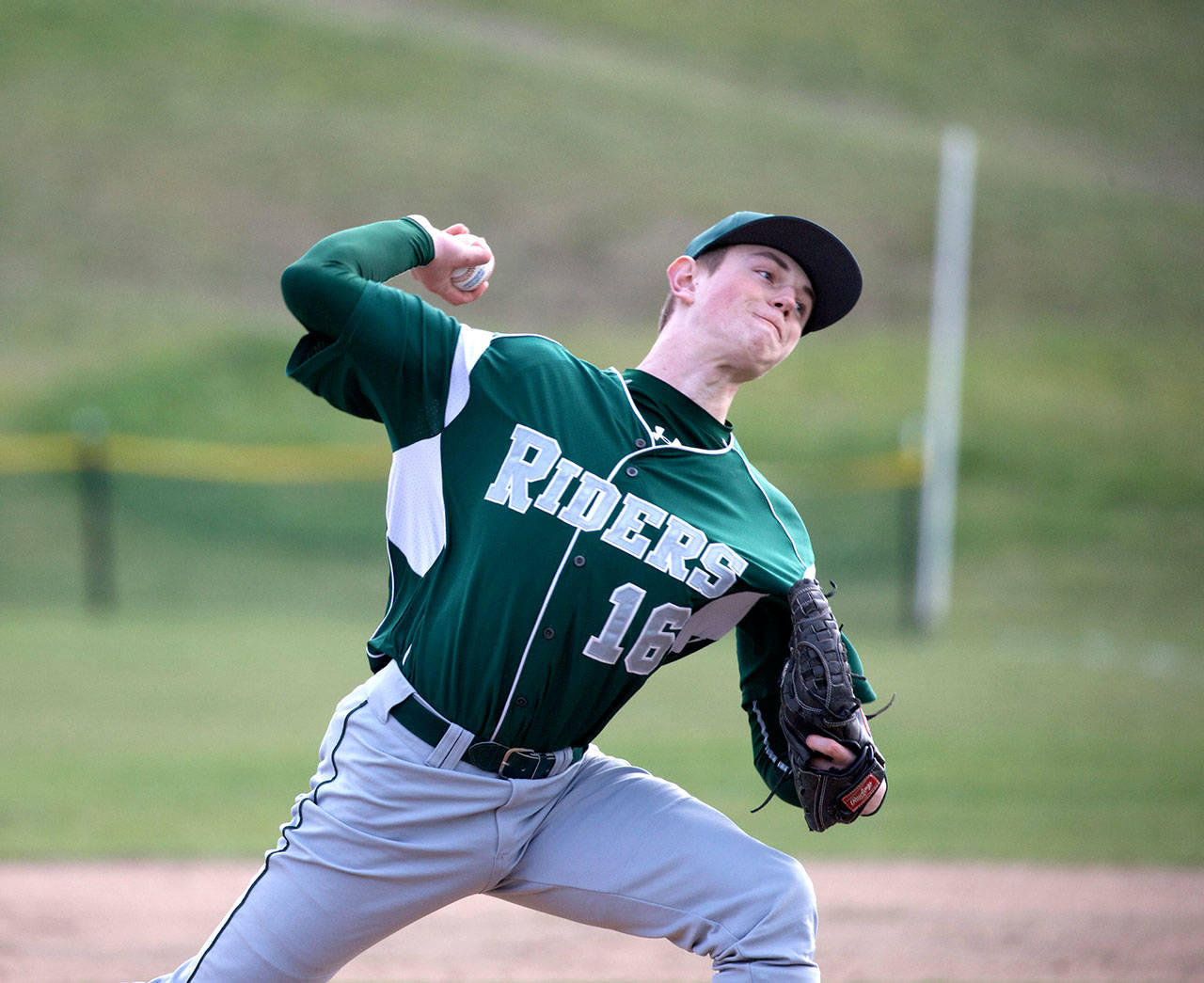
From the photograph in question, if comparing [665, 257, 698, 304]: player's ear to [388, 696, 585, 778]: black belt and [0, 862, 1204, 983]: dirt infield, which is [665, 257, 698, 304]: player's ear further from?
[0, 862, 1204, 983]: dirt infield

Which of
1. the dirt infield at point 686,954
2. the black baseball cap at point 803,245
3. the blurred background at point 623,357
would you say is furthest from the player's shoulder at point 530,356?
the blurred background at point 623,357

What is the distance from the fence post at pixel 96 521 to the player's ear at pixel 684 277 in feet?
33.3

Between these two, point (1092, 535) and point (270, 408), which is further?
point (270, 408)

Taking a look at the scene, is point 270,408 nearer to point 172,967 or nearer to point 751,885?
point 172,967

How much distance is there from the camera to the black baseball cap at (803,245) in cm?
283

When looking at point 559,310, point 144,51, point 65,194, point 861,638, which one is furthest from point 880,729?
point 144,51

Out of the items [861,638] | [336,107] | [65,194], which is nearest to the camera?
[861,638]

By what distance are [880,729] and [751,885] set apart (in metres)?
5.89

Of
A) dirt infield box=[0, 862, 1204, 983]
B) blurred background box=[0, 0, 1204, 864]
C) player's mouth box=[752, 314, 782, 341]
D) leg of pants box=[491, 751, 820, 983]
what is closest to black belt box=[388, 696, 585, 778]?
leg of pants box=[491, 751, 820, 983]

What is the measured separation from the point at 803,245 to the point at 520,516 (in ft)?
2.72

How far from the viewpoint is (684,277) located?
294 cm

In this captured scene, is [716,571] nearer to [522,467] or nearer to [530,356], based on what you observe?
[522,467]

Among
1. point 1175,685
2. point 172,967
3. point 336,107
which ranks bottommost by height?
point 172,967

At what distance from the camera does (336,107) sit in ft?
88.4
